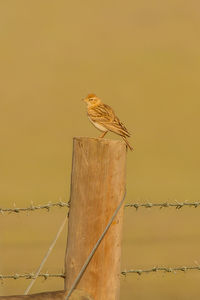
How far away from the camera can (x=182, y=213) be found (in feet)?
69.1

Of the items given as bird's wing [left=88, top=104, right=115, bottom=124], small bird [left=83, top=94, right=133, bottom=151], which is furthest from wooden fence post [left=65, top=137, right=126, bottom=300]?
bird's wing [left=88, top=104, right=115, bottom=124]

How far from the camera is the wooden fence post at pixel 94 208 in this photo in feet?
17.8

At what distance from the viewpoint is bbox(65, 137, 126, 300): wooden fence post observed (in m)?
5.41

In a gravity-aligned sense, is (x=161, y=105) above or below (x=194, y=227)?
above

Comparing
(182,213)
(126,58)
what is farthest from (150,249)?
(126,58)

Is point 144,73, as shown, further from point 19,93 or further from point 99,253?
point 99,253

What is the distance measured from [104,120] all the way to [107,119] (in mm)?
40

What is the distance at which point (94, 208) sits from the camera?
5.42 m

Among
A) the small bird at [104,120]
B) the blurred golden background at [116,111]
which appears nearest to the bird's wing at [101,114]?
the small bird at [104,120]

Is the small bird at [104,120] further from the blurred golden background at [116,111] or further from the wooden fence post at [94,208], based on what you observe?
the wooden fence post at [94,208]

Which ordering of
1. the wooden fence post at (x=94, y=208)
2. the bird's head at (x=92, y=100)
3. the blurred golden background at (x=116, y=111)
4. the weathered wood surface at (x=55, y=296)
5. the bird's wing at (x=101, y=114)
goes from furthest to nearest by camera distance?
the blurred golden background at (x=116, y=111) < the bird's head at (x=92, y=100) < the bird's wing at (x=101, y=114) < the wooden fence post at (x=94, y=208) < the weathered wood surface at (x=55, y=296)

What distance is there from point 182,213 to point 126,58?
97.0 feet

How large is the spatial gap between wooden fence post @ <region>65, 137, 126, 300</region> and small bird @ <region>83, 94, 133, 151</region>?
2862mm

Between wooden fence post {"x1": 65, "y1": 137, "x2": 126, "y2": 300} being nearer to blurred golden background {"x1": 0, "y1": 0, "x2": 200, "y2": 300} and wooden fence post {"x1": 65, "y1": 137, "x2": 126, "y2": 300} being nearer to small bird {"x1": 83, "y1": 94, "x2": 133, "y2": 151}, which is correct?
blurred golden background {"x1": 0, "y1": 0, "x2": 200, "y2": 300}
